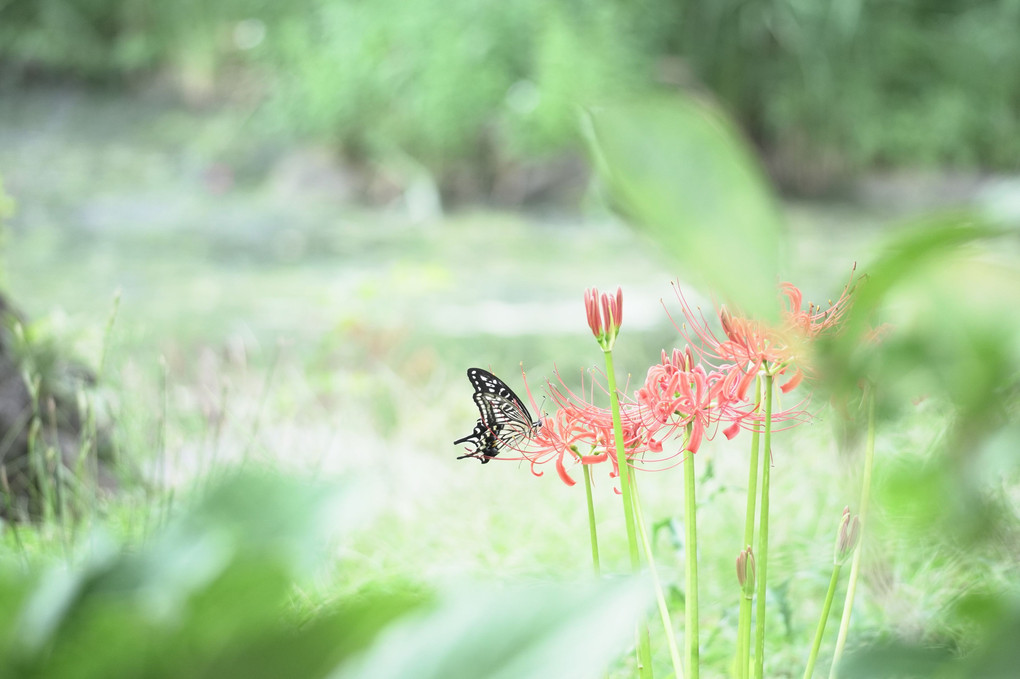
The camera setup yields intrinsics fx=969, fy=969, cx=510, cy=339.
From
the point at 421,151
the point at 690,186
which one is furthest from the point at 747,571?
the point at 421,151

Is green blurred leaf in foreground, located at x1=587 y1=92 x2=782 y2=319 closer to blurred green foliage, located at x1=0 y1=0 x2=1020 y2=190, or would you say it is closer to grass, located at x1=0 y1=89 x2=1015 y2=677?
grass, located at x1=0 y1=89 x2=1015 y2=677

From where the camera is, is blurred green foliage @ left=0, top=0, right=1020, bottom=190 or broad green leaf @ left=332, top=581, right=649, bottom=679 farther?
blurred green foliage @ left=0, top=0, right=1020, bottom=190

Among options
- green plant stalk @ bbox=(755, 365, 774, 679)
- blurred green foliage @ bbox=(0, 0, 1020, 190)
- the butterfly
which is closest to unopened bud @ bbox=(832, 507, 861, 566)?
green plant stalk @ bbox=(755, 365, 774, 679)

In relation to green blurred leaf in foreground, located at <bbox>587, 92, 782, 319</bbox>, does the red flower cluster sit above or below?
below

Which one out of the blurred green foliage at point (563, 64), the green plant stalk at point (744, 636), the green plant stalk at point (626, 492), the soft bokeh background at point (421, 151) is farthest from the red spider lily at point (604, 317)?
the blurred green foliage at point (563, 64)

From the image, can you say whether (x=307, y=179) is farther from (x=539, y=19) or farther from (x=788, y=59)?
(x=788, y=59)

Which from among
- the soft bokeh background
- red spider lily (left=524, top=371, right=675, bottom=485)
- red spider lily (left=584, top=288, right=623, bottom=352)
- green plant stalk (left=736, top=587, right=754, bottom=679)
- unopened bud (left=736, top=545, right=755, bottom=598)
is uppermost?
the soft bokeh background

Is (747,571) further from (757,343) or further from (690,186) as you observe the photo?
(690,186)
